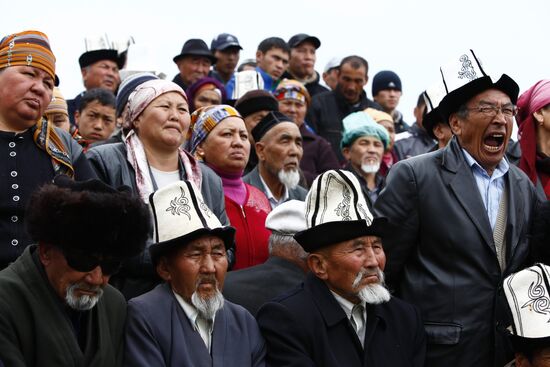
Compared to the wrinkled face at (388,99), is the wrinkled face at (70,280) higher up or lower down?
lower down

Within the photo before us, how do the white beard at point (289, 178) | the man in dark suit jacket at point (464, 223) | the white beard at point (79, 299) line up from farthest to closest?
the white beard at point (289, 178) < the man in dark suit jacket at point (464, 223) < the white beard at point (79, 299)

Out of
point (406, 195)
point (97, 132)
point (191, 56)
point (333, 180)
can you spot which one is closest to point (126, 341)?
point (333, 180)

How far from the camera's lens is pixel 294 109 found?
34.5ft

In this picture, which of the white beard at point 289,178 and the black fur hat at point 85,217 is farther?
the white beard at point 289,178

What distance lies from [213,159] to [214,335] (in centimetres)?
242

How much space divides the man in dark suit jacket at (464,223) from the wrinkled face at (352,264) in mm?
356

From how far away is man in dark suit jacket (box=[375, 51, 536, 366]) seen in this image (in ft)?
19.8

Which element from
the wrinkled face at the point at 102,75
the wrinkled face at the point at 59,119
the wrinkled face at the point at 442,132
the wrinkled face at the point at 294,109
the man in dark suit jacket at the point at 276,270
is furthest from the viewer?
the wrinkled face at the point at 102,75

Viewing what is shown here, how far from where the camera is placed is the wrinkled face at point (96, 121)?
909cm

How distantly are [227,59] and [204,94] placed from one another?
285cm

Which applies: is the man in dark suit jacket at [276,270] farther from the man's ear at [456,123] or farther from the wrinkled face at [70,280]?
the wrinkled face at [70,280]

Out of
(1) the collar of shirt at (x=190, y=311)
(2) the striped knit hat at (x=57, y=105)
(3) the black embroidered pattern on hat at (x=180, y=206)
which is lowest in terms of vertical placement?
(1) the collar of shirt at (x=190, y=311)

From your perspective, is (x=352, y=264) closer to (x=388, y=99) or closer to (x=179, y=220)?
(x=179, y=220)

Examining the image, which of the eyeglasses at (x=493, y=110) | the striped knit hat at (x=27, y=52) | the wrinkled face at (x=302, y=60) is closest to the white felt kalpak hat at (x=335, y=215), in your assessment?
the eyeglasses at (x=493, y=110)
